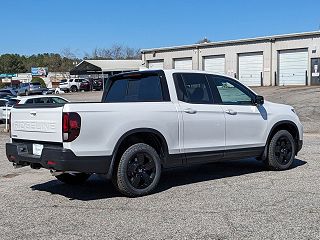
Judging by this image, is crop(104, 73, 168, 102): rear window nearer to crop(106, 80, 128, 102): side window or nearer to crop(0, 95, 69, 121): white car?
crop(106, 80, 128, 102): side window

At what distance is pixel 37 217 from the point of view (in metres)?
6.11

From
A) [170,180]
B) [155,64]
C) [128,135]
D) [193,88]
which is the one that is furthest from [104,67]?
[128,135]

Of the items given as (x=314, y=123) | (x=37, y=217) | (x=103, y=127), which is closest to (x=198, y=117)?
(x=103, y=127)

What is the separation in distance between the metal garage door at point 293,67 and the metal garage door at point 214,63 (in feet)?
26.6

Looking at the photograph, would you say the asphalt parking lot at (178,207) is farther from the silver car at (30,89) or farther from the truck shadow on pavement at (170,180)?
the silver car at (30,89)

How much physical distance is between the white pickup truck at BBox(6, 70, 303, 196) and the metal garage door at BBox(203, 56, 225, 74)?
46578mm

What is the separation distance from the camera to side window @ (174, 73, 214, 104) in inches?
305

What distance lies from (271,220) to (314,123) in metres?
14.3

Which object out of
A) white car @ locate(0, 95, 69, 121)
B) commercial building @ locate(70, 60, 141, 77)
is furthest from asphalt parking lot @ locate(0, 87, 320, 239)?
commercial building @ locate(70, 60, 141, 77)

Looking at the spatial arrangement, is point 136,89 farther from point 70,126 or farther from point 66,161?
point 66,161

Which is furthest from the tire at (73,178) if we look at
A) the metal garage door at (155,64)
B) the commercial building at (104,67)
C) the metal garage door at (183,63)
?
the commercial building at (104,67)

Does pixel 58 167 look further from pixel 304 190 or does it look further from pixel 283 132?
pixel 283 132

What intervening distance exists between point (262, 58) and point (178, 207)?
151ft

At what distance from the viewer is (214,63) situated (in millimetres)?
56219
